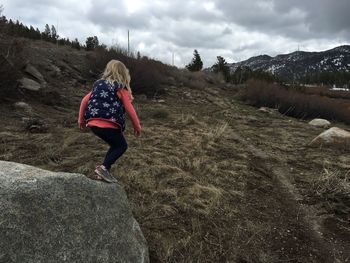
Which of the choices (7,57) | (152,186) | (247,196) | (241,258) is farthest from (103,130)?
(7,57)

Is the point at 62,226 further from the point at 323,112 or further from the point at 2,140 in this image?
the point at 323,112

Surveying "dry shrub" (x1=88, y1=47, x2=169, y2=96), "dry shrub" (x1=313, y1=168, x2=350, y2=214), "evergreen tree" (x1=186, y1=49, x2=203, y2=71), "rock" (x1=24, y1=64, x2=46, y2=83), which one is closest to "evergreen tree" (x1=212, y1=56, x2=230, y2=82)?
"evergreen tree" (x1=186, y1=49, x2=203, y2=71)

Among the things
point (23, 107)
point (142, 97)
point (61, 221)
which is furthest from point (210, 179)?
point (142, 97)

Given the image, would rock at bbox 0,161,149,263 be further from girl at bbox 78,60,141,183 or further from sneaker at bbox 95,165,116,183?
girl at bbox 78,60,141,183

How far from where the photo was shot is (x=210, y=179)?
6.17 meters

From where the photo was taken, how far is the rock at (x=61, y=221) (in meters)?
3.00

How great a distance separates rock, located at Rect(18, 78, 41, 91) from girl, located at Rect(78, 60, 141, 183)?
22.1 ft

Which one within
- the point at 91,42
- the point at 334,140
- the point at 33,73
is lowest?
the point at 334,140

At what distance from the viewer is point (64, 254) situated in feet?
10.2

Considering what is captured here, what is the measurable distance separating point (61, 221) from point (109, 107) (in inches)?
59.9

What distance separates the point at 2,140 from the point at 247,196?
3966 mm

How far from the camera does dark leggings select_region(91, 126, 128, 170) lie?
14.7 feet

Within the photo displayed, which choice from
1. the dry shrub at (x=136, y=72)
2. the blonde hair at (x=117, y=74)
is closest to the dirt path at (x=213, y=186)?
the blonde hair at (x=117, y=74)

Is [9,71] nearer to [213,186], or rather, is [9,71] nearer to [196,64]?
[213,186]
